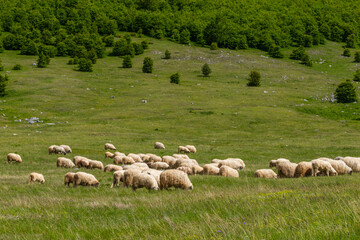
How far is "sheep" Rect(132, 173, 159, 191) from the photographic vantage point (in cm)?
1611

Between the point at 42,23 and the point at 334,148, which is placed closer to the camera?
the point at 334,148

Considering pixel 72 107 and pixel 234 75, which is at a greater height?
pixel 234 75

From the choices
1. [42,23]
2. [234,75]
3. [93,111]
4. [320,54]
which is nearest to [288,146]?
[93,111]

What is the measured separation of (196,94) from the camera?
285 ft

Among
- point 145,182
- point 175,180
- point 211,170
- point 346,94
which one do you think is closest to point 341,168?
point 211,170

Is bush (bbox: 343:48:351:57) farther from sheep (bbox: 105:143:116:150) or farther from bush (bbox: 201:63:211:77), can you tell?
sheep (bbox: 105:143:116:150)

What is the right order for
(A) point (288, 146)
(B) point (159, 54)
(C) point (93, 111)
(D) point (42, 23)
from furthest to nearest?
(D) point (42, 23), (B) point (159, 54), (C) point (93, 111), (A) point (288, 146)

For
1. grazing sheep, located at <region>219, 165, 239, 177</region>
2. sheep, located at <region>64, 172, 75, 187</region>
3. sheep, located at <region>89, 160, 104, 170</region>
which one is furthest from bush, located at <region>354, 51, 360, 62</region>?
sheep, located at <region>64, 172, 75, 187</region>

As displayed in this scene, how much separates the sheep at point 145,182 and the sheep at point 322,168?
10.2 metres

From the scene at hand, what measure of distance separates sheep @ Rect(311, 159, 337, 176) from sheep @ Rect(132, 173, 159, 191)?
1017cm

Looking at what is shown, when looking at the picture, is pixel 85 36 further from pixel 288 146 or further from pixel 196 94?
pixel 288 146

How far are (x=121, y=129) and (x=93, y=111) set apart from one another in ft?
57.6

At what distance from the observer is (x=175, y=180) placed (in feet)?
53.2

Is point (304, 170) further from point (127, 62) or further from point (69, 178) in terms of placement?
point (127, 62)
